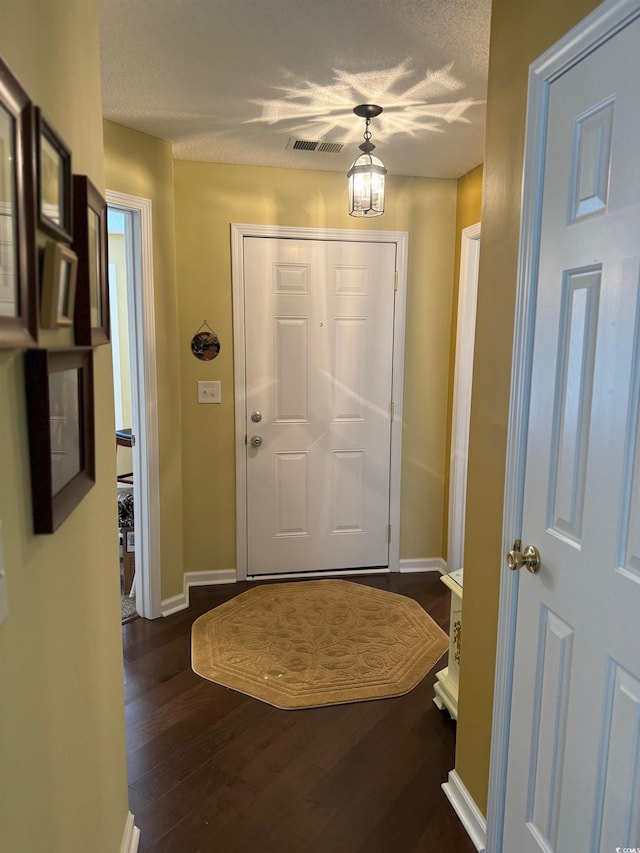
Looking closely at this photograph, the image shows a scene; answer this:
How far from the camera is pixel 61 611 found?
1.02 m

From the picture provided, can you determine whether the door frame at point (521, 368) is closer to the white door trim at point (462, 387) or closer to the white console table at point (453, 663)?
the white console table at point (453, 663)

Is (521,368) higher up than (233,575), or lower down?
higher up

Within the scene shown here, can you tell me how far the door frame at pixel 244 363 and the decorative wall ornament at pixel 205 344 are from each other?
4.6 inches

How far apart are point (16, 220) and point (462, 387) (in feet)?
9.92

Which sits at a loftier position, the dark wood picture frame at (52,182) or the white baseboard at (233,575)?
the dark wood picture frame at (52,182)

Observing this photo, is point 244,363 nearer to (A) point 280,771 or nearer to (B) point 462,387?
(B) point 462,387

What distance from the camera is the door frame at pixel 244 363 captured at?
329cm

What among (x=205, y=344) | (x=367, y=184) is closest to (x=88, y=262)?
(x=367, y=184)

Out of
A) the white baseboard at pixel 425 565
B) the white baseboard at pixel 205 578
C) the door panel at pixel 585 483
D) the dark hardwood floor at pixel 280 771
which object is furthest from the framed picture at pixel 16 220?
the white baseboard at pixel 425 565

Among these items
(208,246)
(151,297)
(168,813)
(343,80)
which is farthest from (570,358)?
(208,246)

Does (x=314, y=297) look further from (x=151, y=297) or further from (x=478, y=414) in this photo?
(x=478, y=414)

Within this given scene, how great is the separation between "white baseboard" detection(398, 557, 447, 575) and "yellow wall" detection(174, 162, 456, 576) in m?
0.05

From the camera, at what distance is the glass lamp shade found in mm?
2648

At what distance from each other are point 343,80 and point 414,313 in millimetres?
1573
